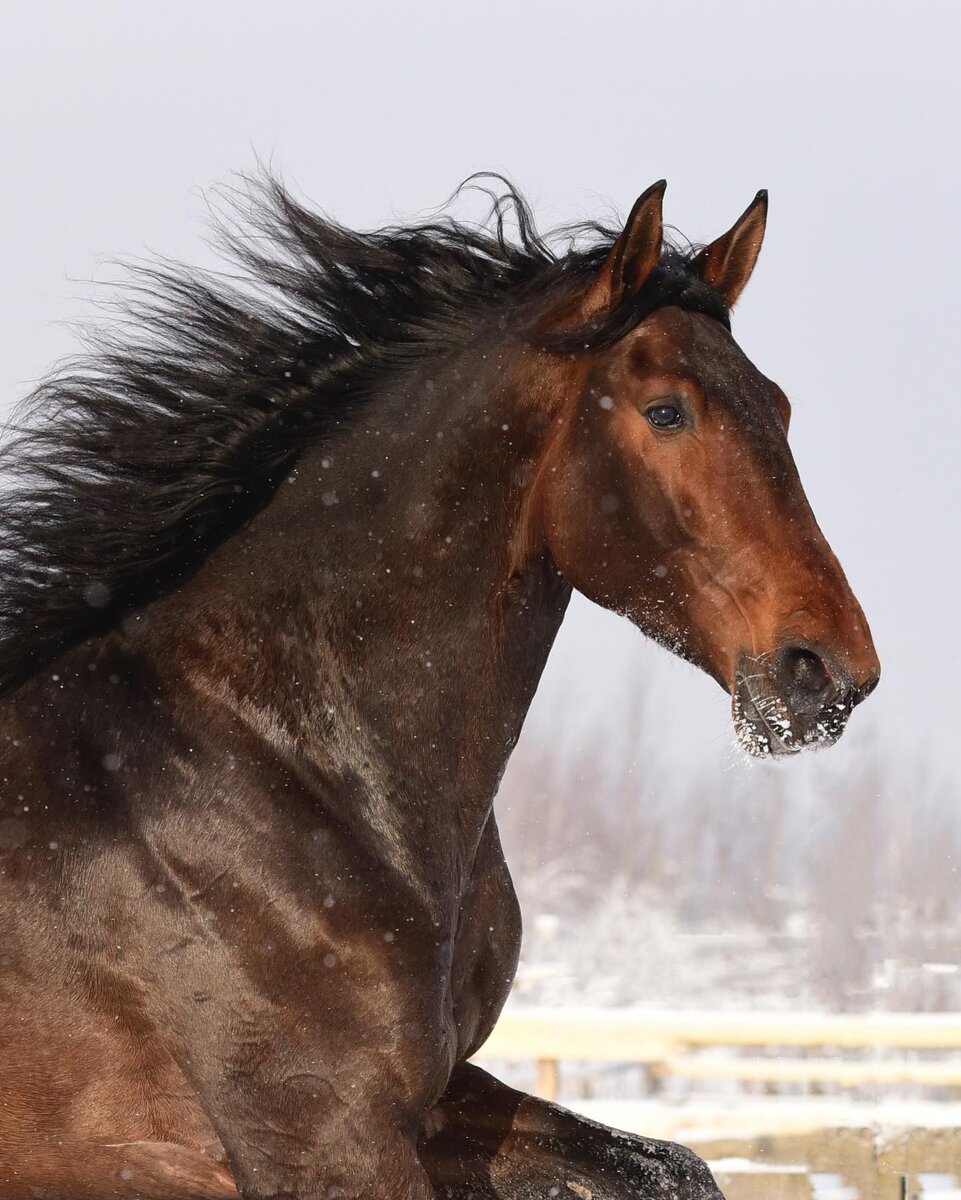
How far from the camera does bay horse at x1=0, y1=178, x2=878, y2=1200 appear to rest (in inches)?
99.1

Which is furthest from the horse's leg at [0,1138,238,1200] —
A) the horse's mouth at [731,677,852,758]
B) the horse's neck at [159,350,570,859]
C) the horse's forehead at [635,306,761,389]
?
the horse's forehead at [635,306,761,389]

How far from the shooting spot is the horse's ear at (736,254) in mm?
3082

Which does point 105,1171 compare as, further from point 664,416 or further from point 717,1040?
point 717,1040

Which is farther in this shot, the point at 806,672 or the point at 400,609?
the point at 400,609

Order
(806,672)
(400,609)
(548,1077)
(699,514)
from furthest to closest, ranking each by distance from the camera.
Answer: (548,1077) → (400,609) → (699,514) → (806,672)

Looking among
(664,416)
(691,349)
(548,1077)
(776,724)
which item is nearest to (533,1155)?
(776,724)

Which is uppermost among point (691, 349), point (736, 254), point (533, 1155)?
point (736, 254)

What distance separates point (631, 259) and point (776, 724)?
0.93 metres

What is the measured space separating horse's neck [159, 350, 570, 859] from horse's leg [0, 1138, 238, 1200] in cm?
72

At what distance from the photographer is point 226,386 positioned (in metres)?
3.02

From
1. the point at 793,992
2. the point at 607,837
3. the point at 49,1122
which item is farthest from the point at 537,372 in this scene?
the point at 607,837

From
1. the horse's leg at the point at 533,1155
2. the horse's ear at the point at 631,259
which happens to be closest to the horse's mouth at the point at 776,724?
the horse's ear at the point at 631,259

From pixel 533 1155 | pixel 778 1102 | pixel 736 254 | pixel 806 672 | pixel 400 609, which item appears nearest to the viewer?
pixel 806 672

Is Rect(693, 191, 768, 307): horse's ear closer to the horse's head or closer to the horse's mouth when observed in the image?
the horse's head
